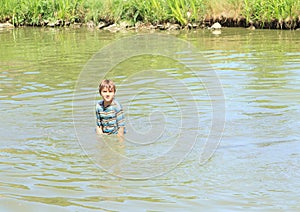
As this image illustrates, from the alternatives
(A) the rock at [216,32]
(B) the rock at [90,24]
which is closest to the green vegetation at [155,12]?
(B) the rock at [90,24]

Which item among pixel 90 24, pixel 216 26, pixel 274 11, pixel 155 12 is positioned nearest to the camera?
pixel 274 11

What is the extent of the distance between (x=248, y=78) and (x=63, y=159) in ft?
16.0

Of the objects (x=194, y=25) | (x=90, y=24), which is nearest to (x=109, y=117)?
(x=194, y=25)

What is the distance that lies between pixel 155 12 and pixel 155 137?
1190 cm

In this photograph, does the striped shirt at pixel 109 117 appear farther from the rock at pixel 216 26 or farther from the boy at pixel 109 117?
the rock at pixel 216 26

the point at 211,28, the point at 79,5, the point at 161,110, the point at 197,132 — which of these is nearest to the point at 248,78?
the point at 161,110

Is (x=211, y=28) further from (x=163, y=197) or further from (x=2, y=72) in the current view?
(x=163, y=197)

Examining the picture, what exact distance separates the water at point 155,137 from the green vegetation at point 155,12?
3.25 m

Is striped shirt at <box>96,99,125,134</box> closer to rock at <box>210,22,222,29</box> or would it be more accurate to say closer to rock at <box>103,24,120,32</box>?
rock at <box>210,22,222,29</box>

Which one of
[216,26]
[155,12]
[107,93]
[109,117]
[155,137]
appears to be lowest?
[155,137]

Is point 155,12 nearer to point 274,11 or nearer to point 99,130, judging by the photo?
point 274,11

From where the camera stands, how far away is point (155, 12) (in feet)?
62.1

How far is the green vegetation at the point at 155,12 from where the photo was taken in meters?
17.0

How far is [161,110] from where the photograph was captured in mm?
8656
